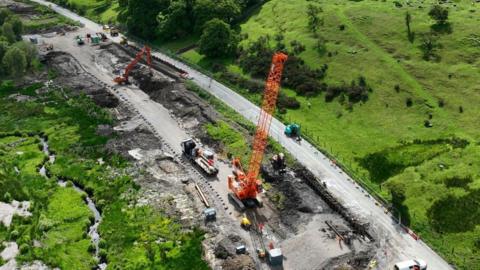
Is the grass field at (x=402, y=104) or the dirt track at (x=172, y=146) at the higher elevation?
the grass field at (x=402, y=104)

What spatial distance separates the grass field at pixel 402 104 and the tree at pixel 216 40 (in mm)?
3739

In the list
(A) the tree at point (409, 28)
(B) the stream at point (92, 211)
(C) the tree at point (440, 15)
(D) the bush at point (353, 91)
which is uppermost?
(C) the tree at point (440, 15)

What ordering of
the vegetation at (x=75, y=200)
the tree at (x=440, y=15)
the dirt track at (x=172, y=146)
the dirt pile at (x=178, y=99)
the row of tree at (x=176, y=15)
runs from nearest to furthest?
the vegetation at (x=75, y=200) → the dirt track at (x=172, y=146) → the dirt pile at (x=178, y=99) → the tree at (x=440, y=15) → the row of tree at (x=176, y=15)

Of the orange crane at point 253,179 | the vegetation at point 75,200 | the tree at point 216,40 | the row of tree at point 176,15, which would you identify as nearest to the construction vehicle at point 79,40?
the row of tree at point 176,15

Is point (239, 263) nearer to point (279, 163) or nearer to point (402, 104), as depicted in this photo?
point (279, 163)

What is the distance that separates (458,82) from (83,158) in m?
86.5

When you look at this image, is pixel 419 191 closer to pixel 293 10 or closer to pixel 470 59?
pixel 470 59

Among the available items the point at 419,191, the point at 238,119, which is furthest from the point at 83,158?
the point at 419,191

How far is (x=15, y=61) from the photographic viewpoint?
13775 cm

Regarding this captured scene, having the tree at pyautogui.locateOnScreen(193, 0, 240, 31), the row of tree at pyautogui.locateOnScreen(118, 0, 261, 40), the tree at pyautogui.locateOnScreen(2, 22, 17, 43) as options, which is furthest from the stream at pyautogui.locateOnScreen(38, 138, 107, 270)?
the tree at pyautogui.locateOnScreen(193, 0, 240, 31)

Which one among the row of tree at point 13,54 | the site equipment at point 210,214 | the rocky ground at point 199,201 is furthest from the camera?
the row of tree at point 13,54

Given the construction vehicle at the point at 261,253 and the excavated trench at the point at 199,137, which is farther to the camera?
the excavated trench at the point at 199,137

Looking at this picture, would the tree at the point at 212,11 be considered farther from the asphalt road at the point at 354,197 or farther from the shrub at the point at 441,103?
the shrub at the point at 441,103

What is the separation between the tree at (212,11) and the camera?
155m
